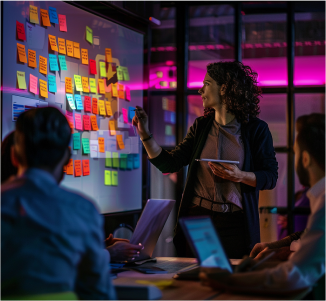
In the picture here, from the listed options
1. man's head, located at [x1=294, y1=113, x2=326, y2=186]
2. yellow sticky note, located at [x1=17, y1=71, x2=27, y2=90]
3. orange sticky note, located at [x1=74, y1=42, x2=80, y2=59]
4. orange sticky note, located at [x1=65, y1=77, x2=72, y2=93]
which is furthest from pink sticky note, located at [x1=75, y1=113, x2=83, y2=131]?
man's head, located at [x1=294, y1=113, x2=326, y2=186]

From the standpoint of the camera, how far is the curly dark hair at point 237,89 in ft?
8.17

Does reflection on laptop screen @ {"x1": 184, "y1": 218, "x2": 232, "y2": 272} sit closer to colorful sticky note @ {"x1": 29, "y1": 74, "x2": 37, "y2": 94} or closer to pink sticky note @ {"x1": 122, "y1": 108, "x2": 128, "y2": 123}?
colorful sticky note @ {"x1": 29, "y1": 74, "x2": 37, "y2": 94}

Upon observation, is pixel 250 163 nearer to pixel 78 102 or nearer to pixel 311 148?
pixel 311 148

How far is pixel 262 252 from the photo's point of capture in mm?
1831

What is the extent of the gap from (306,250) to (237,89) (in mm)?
1373

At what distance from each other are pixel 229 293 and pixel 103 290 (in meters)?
0.50

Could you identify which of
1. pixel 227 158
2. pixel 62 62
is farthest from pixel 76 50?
pixel 227 158

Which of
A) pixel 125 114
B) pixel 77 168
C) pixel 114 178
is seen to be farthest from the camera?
pixel 125 114

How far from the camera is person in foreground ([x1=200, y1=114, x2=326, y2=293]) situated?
129cm

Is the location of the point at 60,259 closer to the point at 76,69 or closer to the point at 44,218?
the point at 44,218

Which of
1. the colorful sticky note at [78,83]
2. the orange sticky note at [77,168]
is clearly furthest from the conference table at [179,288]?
the colorful sticky note at [78,83]

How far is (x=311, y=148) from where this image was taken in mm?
1404

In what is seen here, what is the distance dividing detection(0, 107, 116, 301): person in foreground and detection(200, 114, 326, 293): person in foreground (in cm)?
48

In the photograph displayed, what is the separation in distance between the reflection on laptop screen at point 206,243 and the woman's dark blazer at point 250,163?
0.86 meters
